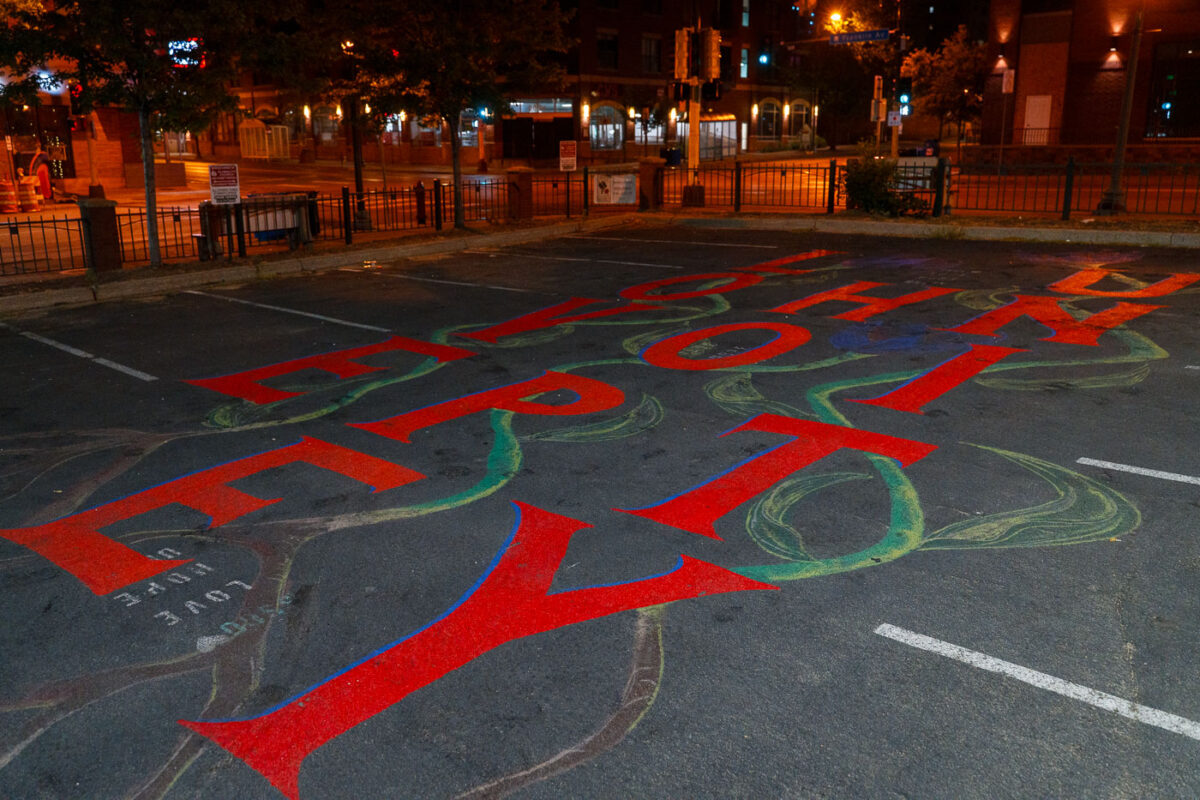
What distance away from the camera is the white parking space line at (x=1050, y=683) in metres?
3.77

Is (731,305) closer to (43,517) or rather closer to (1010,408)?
(1010,408)

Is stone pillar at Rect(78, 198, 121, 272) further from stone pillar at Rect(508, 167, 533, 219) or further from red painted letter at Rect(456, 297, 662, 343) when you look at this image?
stone pillar at Rect(508, 167, 533, 219)

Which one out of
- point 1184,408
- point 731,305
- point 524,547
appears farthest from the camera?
point 731,305

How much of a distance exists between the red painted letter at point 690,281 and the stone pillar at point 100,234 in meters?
8.41

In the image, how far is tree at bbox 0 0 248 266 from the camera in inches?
555

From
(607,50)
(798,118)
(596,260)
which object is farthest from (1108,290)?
(798,118)

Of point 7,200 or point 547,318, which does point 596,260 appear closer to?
point 547,318

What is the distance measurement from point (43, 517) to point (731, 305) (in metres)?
8.75

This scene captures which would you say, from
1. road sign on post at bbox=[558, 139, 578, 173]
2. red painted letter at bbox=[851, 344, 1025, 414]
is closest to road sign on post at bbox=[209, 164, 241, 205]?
A: road sign on post at bbox=[558, 139, 578, 173]

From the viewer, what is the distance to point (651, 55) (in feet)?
201

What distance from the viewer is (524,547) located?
5.49 metres

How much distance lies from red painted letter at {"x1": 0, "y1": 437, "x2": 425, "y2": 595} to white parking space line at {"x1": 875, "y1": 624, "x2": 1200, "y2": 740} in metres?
3.56

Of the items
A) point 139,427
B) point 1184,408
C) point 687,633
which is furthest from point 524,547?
point 1184,408

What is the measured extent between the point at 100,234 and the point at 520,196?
33.7 ft
